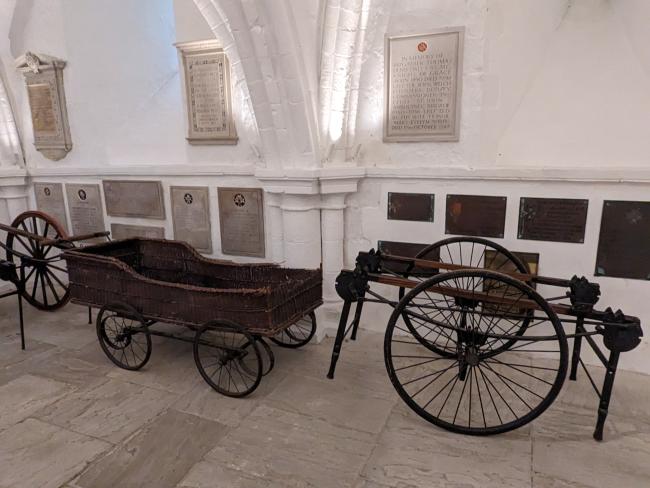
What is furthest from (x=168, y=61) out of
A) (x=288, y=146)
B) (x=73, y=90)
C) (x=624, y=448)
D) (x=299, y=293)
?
(x=624, y=448)

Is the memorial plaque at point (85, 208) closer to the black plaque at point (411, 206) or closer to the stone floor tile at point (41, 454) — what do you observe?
the stone floor tile at point (41, 454)

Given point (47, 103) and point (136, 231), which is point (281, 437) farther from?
point (47, 103)

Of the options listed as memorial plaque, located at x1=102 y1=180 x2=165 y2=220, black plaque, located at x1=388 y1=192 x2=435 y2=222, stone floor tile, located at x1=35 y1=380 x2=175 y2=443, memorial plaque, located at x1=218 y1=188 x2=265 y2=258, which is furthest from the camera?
memorial plaque, located at x1=102 y1=180 x2=165 y2=220

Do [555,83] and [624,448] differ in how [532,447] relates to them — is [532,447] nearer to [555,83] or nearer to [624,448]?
[624,448]

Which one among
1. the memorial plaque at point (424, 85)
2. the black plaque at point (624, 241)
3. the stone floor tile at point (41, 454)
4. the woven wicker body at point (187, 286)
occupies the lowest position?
the stone floor tile at point (41, 454)

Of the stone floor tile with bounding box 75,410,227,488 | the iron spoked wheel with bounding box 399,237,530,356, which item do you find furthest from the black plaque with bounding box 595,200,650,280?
the stone floor tile with bounding box 75,410,227,488

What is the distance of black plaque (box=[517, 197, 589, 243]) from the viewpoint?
306cm

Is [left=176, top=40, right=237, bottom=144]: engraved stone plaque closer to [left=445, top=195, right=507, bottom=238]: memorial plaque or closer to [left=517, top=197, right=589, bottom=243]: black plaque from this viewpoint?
[left=445, top=195, right=507, bottom=238]: memorial plaque

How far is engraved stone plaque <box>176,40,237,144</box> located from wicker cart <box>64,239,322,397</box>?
40.3 inches

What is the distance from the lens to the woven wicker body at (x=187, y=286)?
2672mm

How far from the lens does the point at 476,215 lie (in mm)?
3297

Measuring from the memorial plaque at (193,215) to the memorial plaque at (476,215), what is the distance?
2.10 m

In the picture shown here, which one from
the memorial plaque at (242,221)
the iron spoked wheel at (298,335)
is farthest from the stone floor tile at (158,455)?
the memorial plaque at (242,221)

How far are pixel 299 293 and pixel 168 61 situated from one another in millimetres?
2953
